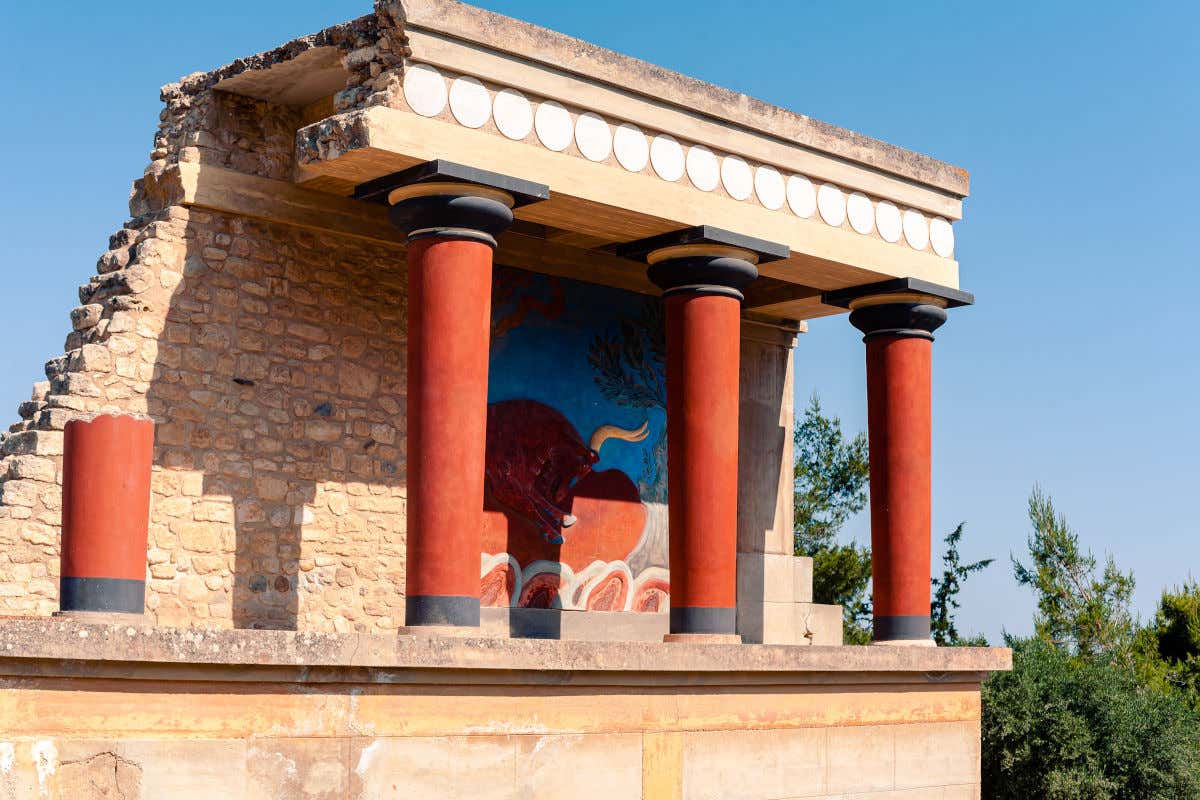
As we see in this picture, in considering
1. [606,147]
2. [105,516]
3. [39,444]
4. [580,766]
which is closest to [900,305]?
[606,147]

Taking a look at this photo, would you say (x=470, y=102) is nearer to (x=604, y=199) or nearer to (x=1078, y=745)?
(x=604, y=199)

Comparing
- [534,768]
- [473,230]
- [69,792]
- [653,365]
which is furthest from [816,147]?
[69,792]

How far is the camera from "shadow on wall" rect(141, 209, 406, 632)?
34.4ft

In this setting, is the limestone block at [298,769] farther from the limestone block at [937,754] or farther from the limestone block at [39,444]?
the limestone block at [937,754]

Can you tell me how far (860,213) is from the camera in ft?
41.9

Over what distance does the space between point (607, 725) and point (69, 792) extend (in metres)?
3.21

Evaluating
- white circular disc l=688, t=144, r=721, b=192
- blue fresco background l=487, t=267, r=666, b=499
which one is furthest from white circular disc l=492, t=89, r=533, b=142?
blue fresco background l=487, t=267, r=666, b=499

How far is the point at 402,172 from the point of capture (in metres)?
9.88

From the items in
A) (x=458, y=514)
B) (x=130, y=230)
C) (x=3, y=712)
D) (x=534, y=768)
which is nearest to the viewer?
(x=3, y=712)

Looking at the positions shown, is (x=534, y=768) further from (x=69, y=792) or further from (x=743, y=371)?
(x=743, y=371)

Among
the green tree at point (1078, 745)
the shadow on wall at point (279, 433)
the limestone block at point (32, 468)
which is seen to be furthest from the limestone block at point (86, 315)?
the green tree at point (1078, 745)

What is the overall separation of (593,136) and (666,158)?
0.69 meters

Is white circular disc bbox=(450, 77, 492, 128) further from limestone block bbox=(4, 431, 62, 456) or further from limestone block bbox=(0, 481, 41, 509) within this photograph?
limestone block bbox=(0, 481, 41, 509)

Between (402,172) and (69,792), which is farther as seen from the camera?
(402,172)
